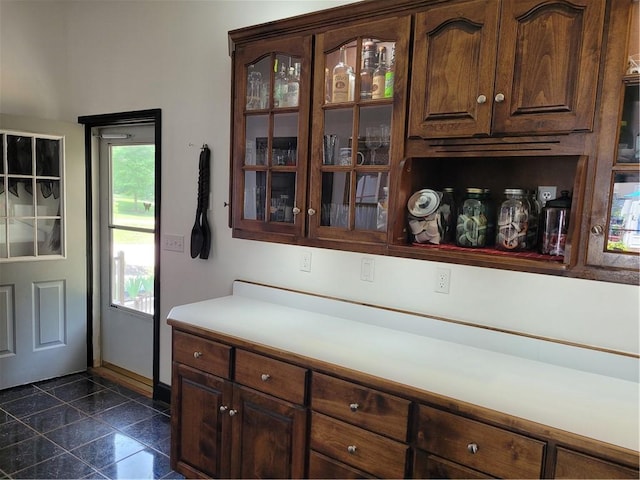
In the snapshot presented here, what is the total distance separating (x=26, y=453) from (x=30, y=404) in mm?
664

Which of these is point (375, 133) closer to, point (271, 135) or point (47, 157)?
point (271, 135)

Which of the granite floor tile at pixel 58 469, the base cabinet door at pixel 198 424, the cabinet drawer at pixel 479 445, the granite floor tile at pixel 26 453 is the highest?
the cabinet drawer at pixel 479 445

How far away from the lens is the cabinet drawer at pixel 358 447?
1.54 metres

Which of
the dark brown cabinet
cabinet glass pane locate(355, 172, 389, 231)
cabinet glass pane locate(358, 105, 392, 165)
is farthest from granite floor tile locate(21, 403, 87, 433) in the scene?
cabinet glass pane locate(358, 105, 392, 165)

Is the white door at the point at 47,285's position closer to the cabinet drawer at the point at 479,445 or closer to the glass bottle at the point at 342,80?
the glass bottle at the point at 342,80

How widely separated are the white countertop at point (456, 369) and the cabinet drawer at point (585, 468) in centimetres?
6

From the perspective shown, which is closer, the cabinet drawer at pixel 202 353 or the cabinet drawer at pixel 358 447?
the cabinet drawer at pixel 358 447

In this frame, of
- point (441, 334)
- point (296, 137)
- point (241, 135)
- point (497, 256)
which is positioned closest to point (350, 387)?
point (441, 334)

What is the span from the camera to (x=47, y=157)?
3.30m

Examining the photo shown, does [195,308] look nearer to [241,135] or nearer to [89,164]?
[241,135]

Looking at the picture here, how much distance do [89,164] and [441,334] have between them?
299cm

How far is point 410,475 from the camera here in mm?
1513

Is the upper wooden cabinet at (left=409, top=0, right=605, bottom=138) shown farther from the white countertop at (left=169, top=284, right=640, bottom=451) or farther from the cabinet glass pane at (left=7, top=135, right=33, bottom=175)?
the cabinet glass pane at (left=7, top=135, right=33, bottom=175)

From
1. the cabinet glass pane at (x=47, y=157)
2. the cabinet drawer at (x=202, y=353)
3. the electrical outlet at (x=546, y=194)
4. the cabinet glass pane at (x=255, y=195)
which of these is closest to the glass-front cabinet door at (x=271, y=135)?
the cabinet glass pane at (x=255, y=195)
